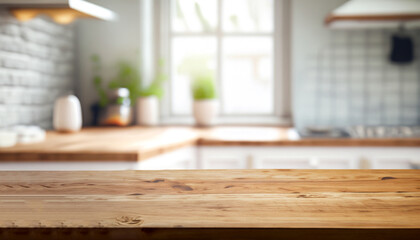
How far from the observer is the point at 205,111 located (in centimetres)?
318

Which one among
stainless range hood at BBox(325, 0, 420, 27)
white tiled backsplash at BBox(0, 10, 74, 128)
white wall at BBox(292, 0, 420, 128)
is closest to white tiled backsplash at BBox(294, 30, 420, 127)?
white wall at BBox(292, 0, 420, 128)

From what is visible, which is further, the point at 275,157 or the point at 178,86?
the point at 178,86

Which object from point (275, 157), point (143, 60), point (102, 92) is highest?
point (143, 60)

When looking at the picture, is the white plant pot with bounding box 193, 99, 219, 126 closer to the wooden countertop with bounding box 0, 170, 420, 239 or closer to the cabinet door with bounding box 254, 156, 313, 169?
the cabinet door with bounding box 254, 156, 313, 169

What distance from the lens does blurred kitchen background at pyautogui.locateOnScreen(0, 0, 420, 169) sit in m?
2.91

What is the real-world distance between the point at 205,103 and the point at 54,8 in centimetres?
120

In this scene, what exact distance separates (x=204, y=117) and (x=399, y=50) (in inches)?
55.0

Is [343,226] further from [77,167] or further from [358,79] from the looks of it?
[358,79]

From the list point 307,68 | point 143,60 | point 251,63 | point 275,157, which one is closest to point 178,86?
point 143,60

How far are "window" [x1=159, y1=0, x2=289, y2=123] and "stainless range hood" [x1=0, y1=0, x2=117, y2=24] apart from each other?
1.04 meters

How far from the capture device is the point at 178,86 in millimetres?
3490

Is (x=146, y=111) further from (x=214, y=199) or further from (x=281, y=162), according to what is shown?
(x=214, y=199)

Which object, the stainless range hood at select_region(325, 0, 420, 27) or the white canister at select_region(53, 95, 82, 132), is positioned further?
the stainless range hood at select_region(325, 0, 420, 27)

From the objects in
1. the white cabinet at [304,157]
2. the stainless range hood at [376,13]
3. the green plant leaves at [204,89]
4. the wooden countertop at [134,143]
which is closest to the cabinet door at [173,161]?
the wooden countertop at [134,143]
